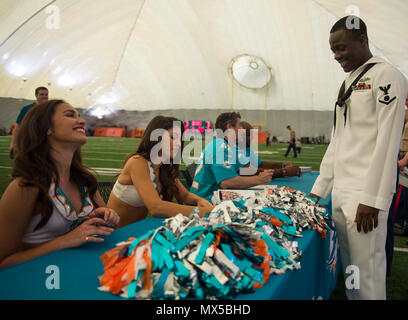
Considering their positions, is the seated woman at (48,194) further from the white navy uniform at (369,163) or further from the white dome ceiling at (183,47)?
the white dome ceiling at (183,47)

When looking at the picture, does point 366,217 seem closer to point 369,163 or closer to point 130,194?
point 369,163

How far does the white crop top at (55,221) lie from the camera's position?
1419mm

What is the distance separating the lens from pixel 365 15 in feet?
53.4

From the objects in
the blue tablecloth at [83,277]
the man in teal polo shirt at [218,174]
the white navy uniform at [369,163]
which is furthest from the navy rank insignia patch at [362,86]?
the man in teal polo shirt at [218,174]

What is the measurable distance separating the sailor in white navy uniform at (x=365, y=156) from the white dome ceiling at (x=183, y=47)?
1609cm

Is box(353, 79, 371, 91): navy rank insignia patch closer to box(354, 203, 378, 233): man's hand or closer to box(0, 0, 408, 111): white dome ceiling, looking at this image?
box(354, 203, 378, 233): man's hand

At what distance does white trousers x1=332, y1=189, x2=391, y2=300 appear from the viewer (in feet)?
5.12

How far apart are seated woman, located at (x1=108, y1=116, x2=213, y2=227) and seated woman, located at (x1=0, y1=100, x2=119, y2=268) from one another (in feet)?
1.64

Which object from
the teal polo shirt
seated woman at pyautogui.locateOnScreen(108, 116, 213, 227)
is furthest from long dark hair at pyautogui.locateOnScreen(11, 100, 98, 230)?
the teal polo shirt

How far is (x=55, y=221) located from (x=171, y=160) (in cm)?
115

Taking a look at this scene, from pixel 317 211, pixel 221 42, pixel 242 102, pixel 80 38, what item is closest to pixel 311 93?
pixel 242 102

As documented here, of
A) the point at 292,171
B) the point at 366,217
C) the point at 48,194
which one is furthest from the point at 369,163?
the point at 292,171
